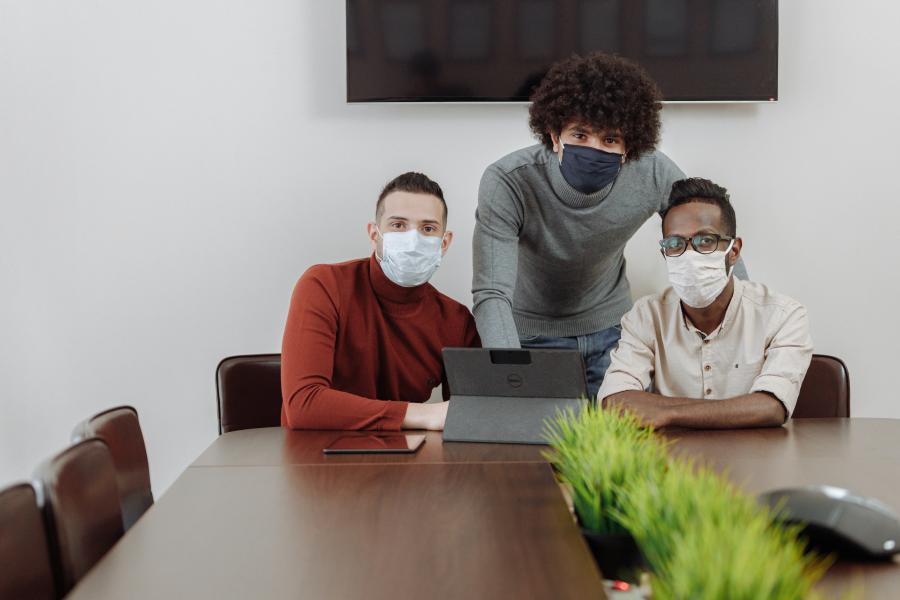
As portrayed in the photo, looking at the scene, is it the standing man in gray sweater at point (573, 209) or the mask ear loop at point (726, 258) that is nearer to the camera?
the mask ear loop at point (726, 258)

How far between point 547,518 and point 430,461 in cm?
41

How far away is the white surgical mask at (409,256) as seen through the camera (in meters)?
2.17

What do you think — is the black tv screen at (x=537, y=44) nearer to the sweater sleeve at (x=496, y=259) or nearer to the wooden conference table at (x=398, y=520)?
the sweater sleeve at (x=496, y=259)

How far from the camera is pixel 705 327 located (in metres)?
2.16

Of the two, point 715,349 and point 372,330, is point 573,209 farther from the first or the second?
point 372,330

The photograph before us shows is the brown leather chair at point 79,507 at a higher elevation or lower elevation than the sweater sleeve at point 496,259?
lower

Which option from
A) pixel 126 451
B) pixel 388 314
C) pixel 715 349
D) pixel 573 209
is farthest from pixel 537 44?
pixel 126 451

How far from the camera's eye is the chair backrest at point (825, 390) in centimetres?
228

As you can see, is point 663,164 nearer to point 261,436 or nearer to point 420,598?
point 261,436

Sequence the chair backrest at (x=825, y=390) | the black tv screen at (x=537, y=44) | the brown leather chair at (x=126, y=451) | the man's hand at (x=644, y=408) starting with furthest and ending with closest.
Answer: the black tv screen at (x=537, y=44) → the chair backrest at (x=825, y=390) → the man's hand at (x=644, y=408) → the brown leather chair at (x=126, y=451)

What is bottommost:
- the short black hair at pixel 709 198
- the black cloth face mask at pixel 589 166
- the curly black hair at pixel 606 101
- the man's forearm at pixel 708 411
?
the man's forearm at pixel 708 411

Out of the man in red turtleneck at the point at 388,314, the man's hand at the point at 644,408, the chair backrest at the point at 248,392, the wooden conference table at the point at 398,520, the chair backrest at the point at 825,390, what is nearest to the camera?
the wooden conference table at the point at 398,520

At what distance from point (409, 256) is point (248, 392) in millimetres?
686

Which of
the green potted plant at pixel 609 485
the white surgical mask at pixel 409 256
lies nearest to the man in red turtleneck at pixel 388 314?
the white surgical mask at pixel 409 256
